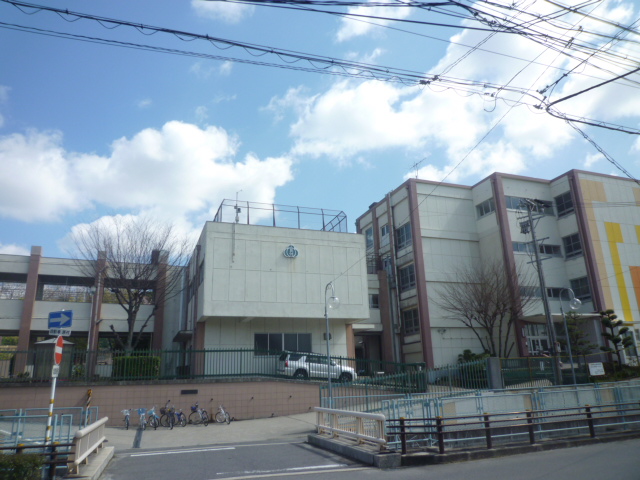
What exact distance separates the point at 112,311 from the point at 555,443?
28.4m

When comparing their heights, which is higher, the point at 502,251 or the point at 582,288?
the point at 502,251

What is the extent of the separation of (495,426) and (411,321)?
23.6 metres


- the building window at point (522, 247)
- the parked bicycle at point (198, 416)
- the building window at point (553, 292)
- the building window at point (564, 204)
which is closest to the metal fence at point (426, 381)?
the parked bicycle at point (198, 416)

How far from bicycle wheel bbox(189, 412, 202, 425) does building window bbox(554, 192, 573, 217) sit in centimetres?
3054

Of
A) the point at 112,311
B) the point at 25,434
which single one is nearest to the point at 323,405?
the point at 25,434

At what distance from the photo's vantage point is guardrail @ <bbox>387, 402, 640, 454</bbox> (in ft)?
35.6

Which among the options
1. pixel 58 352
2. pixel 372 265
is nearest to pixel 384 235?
pixel 372 265

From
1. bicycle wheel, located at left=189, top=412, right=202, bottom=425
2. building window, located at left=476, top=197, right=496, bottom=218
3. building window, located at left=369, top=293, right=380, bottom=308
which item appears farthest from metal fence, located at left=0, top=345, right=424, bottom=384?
building window, located at left=476, top=197, right=496, bottom=218

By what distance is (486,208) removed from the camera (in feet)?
124

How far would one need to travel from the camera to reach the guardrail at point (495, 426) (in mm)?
10863

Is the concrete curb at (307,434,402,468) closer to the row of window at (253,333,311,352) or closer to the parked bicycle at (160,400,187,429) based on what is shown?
the parked bicycle at (160,400,187,429)

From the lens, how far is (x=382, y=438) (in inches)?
421

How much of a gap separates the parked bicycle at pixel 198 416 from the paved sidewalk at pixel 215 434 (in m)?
0.33

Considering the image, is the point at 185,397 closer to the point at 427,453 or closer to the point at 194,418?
the point at 194,418
